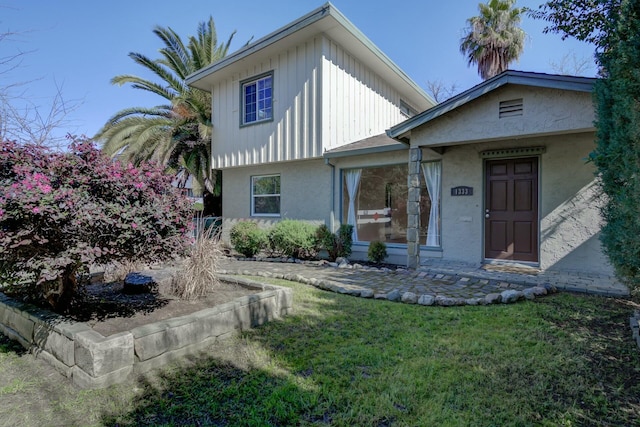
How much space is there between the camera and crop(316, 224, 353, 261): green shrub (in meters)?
8.81

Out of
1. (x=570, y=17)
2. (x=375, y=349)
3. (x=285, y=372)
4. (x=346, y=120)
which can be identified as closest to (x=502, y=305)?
(x=375, y=349)

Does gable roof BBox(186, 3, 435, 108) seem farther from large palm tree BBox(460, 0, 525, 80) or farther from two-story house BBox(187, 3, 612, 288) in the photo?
large palm tree BBox(460, 0, 525, 80)

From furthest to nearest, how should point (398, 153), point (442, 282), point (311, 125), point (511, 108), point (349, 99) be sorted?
→ point (349, 99), point (311, 125), point (398, 153), point (442, 282), point (511, 108)

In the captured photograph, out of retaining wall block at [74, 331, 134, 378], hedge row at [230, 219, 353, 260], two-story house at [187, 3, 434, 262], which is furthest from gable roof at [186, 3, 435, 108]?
retaining wall block at [74, 331, 134, 378]

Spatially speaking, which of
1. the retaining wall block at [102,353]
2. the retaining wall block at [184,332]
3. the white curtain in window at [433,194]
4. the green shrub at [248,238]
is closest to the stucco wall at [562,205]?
the white curtain in window at [433,194]

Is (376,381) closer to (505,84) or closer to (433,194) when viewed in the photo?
(505,84)

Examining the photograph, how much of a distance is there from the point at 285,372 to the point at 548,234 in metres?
6.24

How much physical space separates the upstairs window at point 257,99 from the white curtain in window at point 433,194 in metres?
5.13

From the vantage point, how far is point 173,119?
45.1 feet

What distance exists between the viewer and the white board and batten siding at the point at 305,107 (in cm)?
924

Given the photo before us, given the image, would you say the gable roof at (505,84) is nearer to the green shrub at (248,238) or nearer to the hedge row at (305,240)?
the hedge row at (305,240)

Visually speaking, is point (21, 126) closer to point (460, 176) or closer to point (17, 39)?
point (17, 39)

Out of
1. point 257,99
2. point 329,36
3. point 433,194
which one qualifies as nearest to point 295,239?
point 433,194

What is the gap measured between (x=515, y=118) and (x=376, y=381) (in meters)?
5.37
